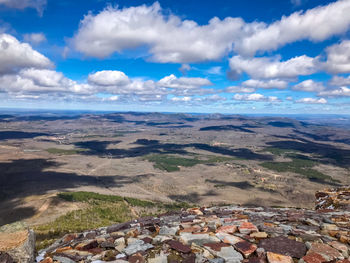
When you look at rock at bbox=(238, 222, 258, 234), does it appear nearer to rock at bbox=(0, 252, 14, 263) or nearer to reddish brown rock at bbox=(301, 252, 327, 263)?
reddish brown rock at bbox=(301, 252, 327, 263)

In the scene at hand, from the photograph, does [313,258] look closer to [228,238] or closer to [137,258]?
[228,238]

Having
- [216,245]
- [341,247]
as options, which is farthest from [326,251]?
[216,245]

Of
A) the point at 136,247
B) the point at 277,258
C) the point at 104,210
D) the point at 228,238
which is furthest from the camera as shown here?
the point at 104,210

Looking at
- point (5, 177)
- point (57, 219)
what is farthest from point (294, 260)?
point (5, 177)

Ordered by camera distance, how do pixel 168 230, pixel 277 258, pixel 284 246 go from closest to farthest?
pixel 277 258 < pixel 284 246 < pixel 168 230

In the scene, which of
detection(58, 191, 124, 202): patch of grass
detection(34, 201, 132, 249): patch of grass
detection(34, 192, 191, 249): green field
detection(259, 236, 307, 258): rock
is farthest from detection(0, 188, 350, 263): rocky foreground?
detection(58, 191, 124, 202): patch of grass

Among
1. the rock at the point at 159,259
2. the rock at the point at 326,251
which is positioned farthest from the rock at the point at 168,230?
the rock at the point at 326,251
